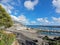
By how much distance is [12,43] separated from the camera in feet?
21.6

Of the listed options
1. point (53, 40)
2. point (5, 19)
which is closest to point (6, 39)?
point (5, 19)

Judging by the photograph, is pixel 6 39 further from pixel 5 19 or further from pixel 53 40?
pixel 53 40

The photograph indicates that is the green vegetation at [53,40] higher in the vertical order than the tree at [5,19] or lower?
lower

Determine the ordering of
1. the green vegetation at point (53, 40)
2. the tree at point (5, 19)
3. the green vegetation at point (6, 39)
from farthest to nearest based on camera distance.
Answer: the tree at point (5, 19) < the green vegetation at point (53, 40) < the green vegetation at point (6, 39)

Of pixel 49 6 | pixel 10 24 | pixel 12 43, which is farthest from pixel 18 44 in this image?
pixel 49 6

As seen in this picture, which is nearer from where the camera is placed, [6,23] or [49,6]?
[49,6]

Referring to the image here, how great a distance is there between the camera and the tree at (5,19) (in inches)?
291

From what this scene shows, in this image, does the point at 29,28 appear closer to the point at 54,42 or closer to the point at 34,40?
the point at 34,40

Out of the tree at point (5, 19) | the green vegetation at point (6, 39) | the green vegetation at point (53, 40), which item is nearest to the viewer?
the green vegetation at point (6, 39)

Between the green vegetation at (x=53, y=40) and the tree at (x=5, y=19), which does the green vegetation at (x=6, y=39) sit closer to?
the tree at (x=5, y=19)

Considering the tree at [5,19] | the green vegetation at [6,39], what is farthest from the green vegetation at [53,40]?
the tree at [5,19]

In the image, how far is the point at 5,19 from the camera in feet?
24.4

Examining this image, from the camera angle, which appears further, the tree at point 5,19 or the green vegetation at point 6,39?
the tree at point 5,19

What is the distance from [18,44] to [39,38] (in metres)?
0.79
